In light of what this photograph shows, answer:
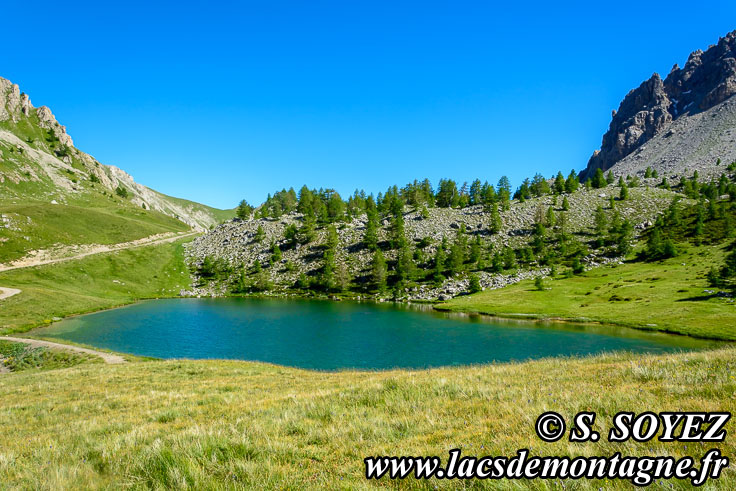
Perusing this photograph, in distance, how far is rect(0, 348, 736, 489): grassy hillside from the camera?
4957 mm

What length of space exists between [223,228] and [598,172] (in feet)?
705

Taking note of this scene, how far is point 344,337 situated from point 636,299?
70663 mm

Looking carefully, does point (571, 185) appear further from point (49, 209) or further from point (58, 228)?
point (49, 209)

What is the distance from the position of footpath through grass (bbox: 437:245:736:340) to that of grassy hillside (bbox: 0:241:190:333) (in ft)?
306

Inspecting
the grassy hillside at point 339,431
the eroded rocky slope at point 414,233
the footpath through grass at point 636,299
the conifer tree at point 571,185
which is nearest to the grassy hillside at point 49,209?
the eroded rocky slope at point 414,233

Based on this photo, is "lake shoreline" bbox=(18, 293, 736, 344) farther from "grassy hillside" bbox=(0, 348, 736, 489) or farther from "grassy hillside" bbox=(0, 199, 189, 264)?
"grassy hillside" bbox=(0, 348, 736, 489)

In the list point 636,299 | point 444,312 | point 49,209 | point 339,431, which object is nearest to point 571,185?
point 636,299

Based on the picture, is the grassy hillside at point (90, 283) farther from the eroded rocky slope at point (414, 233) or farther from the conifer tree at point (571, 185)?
the conifer tree at point (571, 185)

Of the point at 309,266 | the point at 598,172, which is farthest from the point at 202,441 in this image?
the point at 598,172

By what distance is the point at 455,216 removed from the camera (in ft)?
531

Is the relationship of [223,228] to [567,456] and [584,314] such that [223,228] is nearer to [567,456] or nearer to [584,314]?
[584,314]

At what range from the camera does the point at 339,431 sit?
718 centimetres

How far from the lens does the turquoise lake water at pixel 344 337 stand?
4500cm

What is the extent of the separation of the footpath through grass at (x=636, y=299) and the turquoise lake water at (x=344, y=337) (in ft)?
22.9
